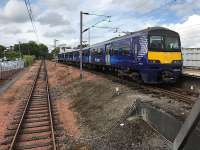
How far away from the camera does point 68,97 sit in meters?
20.8

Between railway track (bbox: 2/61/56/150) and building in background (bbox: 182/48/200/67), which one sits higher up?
building in background (bbox: 182/48/200/67)

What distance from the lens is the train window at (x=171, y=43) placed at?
1631 centimetres

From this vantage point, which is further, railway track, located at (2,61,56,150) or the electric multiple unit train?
the electric multiple unit train

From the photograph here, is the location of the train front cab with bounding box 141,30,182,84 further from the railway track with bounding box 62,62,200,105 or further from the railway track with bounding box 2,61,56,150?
the railway track with bounding box 2,61,56,150

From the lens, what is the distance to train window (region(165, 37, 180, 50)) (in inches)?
642

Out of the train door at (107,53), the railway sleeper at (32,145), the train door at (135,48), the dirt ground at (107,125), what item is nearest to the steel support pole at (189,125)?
the dirt ground at (107,125)

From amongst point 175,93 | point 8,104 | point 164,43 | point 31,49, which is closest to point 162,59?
point 164,43

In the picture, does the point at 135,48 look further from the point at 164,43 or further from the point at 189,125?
the point at 189,125

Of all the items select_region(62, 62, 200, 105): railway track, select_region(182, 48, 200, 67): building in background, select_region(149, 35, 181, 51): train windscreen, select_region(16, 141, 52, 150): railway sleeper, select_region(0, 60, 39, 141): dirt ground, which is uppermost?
select_region(149, 35, 181, 51): train windscreen

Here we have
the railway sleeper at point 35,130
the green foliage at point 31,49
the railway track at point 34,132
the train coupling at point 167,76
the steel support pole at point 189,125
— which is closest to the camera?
the steel support pole at point 189,125

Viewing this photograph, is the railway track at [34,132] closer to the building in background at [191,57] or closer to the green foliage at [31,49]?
the building in background at [191,57]

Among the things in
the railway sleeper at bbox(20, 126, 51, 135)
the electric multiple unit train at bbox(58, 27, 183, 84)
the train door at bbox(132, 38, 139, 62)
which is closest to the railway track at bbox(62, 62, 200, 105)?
the electric multiple unit train at bbox(58, 27, 183, 84)

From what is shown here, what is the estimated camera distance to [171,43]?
16453mm

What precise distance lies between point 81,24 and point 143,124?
18779mm
